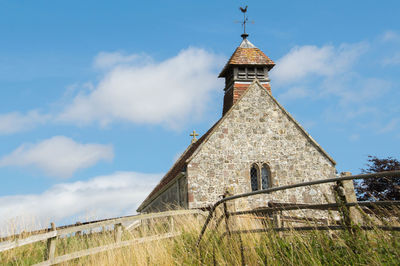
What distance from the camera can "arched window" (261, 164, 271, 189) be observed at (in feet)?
66.9

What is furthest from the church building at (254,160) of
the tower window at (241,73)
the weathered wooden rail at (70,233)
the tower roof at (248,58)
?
the weathered wooden rail at (70,233)

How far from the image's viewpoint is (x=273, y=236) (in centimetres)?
A: 676

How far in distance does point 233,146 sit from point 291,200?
11.7 ft

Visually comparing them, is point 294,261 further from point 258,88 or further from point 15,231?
point 258,88

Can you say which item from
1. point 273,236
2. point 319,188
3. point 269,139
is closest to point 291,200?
point 319,188

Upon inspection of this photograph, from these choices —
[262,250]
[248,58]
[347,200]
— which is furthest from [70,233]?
[248,58]

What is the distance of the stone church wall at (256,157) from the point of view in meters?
19.5

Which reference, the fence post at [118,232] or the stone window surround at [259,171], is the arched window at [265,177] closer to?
the stone window surround at [259,171]

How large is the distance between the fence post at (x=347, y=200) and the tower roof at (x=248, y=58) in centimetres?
1899

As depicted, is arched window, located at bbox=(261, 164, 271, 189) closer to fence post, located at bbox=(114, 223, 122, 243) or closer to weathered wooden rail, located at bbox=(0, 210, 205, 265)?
weathered wooden rail, located at bbox=(0, 210, 205, 265)

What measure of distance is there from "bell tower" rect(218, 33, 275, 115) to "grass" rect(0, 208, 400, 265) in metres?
14.1

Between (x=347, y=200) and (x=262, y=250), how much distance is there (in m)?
1.96

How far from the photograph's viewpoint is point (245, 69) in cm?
2453

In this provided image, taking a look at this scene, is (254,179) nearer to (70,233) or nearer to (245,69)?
(245,69)
